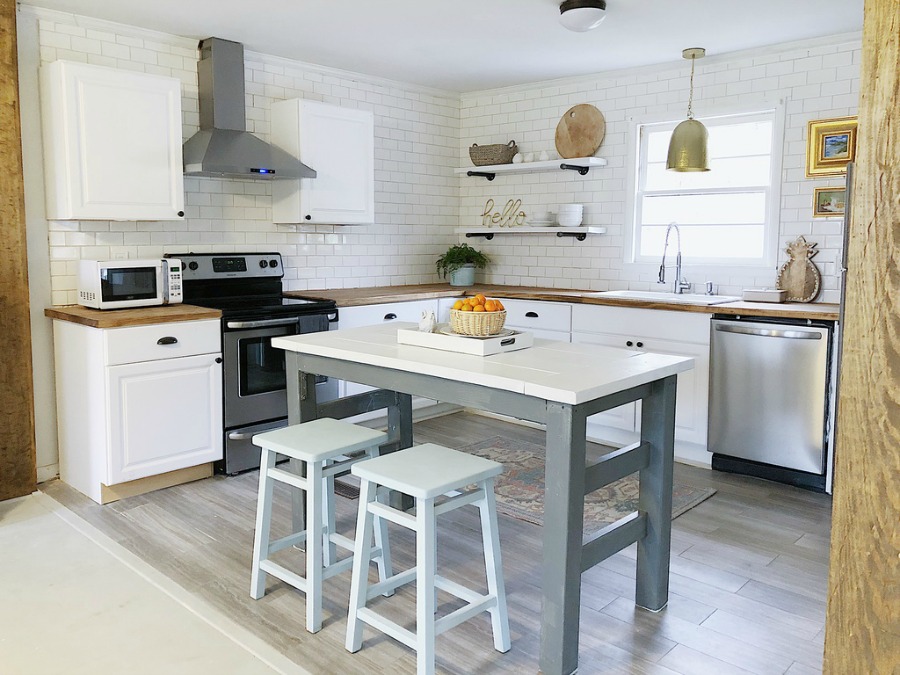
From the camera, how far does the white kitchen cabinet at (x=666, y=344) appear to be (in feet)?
14.1

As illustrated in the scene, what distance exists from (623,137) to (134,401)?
3.63 m

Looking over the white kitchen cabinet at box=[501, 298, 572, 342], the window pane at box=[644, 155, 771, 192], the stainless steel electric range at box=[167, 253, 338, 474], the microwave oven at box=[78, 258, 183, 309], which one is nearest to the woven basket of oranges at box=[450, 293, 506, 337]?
the stainless steel electric range at box=[167, 253, 338, 474]

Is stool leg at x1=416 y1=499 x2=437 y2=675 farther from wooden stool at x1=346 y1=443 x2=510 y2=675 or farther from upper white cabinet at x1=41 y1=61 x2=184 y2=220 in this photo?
upper white cabinet at x1=41 y1=61 x2=184 y2=220

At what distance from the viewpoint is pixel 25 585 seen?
2.86 metres

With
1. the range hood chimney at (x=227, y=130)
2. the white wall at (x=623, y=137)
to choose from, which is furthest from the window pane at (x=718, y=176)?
the range hood chimney at (x=227, y=130)

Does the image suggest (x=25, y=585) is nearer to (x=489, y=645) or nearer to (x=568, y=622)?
(x=489, y=645)

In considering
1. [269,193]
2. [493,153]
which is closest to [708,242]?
→ [493,153]

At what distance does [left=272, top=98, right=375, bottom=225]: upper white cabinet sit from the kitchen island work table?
187 cm

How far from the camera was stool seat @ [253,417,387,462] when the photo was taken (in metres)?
2.62

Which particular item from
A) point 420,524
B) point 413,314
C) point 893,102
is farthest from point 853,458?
point 413,314

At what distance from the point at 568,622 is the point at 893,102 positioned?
1.78 metres

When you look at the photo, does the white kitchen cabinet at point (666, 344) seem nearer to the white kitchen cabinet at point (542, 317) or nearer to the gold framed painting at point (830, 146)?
the white kitchen cabinet at point (542, 317)

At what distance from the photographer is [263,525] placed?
2730 mm

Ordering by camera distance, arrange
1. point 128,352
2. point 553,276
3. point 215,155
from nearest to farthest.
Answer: point 128,352
point 215,155
point 553,276
